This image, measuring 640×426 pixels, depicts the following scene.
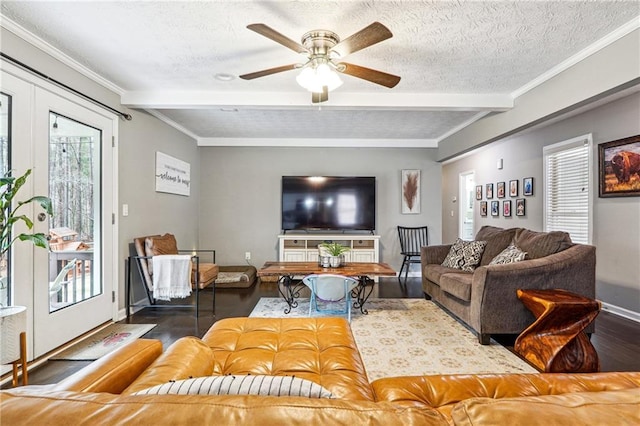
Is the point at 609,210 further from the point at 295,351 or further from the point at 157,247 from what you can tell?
the point at 157,247

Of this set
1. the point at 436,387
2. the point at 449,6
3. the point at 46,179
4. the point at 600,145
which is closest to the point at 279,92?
the point at 449,6

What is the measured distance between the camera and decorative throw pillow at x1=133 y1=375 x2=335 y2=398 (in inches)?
29.0

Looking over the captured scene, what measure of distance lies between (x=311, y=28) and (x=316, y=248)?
3.79m

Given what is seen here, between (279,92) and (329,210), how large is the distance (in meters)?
2.60

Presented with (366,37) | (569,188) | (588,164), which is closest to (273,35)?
(366,37)

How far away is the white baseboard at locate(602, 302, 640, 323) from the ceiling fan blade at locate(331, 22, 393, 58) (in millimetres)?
3972

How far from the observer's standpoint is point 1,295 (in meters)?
2.17

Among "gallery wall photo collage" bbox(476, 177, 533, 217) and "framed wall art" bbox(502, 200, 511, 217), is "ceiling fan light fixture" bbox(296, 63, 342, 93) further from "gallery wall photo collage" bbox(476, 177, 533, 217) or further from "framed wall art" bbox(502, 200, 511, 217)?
"framed wall art" bbox(502, 200, 511, 217)

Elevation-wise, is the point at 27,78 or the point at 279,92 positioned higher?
the point at 279,92

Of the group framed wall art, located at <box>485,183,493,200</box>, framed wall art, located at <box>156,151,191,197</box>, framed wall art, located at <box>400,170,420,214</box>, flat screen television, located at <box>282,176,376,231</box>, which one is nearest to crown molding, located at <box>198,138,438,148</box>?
framed wall art, located at <box>400,170,420,214</box>

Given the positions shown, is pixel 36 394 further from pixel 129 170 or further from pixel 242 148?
pixel 242 148

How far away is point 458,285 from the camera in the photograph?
306 centimetres

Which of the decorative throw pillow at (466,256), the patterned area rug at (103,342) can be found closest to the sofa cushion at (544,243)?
the decorative throw pillow at (466,256)

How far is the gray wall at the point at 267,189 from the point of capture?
5742 millimetres
